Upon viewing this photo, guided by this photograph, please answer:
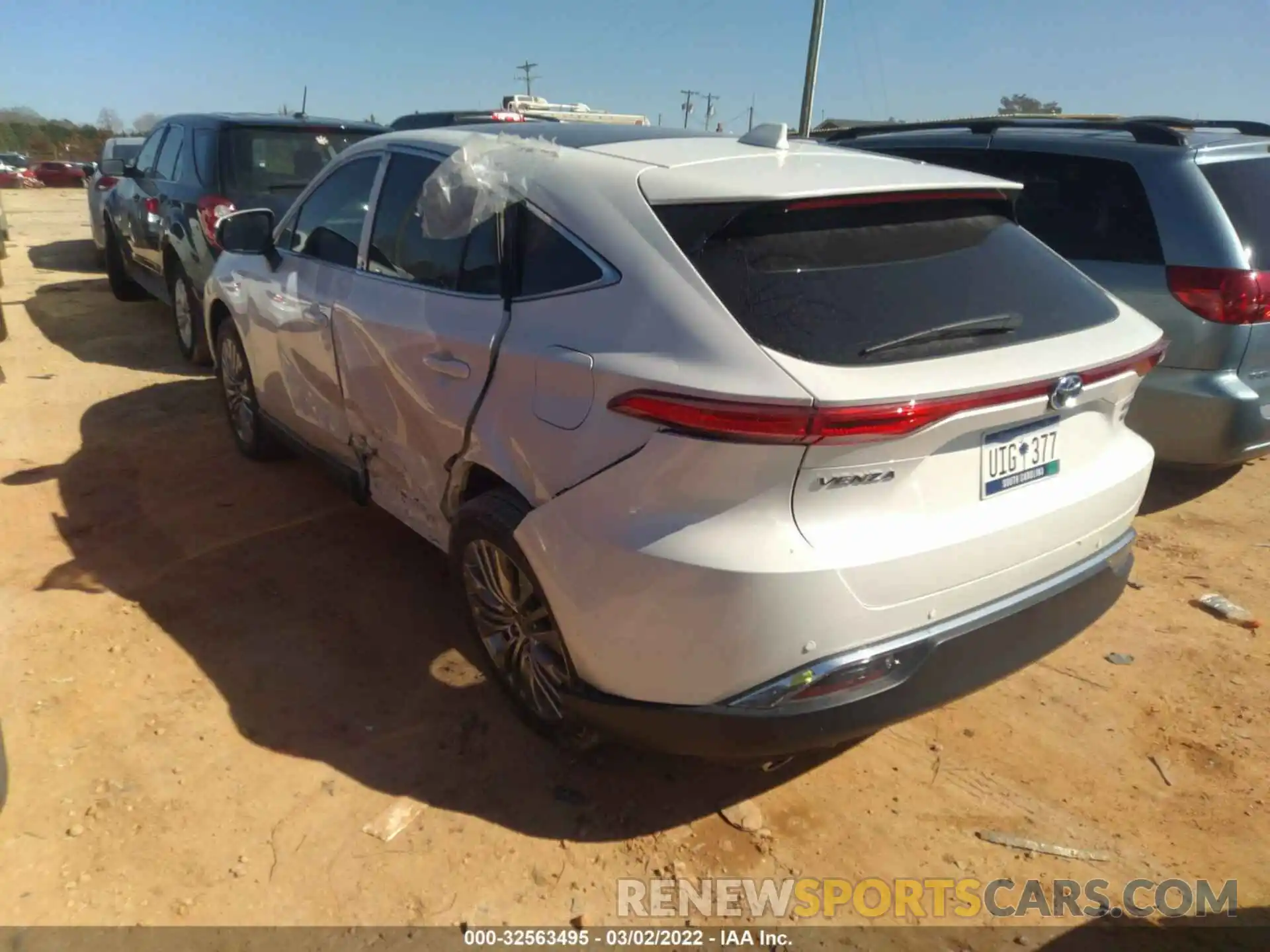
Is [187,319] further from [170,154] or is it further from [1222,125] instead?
[1222,125]

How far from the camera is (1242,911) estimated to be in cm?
248

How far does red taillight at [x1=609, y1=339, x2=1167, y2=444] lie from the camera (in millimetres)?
2051

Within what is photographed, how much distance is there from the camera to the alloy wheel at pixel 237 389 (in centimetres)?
497

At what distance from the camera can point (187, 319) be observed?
7152 mm

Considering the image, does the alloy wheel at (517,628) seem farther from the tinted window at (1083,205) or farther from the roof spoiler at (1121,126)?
the roof spoiler at (1121,126)

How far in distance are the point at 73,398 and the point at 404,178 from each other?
414 centimetres

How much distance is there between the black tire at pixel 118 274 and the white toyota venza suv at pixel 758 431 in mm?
7735

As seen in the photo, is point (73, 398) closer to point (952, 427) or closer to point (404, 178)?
point (404, 178)

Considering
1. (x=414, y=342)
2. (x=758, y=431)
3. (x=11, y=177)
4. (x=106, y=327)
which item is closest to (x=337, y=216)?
(x=414, y=342)

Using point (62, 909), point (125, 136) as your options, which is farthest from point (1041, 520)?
point (125, 136)

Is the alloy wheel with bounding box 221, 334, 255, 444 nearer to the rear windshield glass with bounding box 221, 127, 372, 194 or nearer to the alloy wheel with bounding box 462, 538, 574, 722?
the rear windshield glass with bounding box 221, 127, 372, 194

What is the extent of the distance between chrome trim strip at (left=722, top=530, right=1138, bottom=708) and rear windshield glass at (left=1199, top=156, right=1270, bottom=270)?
259 centimetres

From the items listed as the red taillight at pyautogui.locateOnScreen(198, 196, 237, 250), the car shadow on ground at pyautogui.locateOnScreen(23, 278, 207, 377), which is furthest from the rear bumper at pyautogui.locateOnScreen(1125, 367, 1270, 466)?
the car shadow on ground at pyautogui.locateOnScreen(23, 278, 207, 377)

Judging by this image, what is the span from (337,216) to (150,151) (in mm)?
5367
